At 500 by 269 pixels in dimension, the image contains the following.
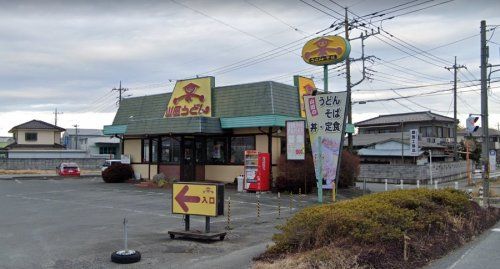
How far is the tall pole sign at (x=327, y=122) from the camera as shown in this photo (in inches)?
A: 690

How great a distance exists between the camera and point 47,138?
66688 mm

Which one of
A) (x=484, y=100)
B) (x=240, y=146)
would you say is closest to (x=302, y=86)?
(x=240, y=146)

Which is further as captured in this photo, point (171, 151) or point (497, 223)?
point (171, 151)

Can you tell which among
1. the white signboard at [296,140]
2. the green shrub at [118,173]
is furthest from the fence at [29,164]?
the white signboard at [296,140]

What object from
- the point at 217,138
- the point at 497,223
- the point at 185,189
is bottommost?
the point at 497,223

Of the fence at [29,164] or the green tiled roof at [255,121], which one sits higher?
the green tiled roof at [255,121]

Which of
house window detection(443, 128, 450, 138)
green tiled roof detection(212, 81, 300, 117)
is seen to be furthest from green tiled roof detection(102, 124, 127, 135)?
house window detection(443, 128, 450, 138)

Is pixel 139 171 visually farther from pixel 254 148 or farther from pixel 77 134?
pixel 77 134

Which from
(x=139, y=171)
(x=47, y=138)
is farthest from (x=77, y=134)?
(x=139, y=171)

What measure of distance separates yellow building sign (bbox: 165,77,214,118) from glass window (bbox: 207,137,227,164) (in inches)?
61.1

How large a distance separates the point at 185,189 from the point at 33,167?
4772 centimetres

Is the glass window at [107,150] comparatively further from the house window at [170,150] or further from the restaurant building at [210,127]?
the house window at [170,150]

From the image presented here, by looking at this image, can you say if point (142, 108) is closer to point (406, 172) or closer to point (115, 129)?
point (115, 129)

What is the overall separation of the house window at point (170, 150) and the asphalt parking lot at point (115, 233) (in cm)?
742
